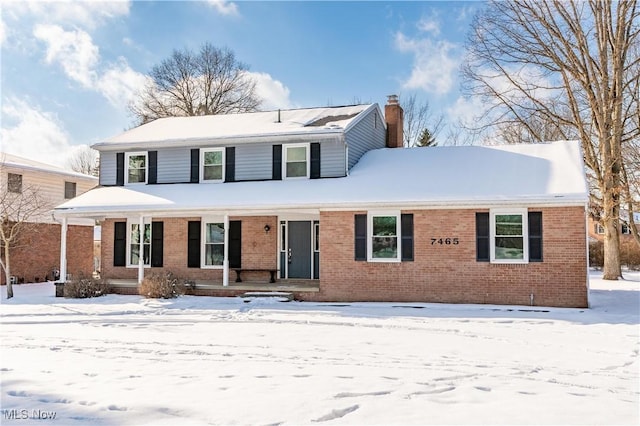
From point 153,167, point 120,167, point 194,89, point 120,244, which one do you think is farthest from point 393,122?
point 194,89

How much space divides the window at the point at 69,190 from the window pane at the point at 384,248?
54.0ft

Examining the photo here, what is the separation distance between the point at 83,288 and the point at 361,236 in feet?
28.8

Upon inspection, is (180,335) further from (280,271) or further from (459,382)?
(280,271)

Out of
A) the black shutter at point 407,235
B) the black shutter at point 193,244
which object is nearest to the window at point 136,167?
the black shutter at point 193,244

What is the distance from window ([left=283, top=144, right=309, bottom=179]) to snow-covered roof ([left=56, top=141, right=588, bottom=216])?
17.3 inches

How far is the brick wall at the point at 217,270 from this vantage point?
17.6 meters

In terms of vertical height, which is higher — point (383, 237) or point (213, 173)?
point (213, 173)

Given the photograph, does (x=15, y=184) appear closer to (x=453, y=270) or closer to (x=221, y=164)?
(x=221, y=164)

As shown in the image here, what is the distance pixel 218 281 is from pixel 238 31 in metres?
8.18

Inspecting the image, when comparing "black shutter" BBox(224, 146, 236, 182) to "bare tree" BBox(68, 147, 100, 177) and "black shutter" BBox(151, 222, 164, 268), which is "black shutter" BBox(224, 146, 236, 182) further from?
"bare tree" BBox(68, 147, 100, 177)

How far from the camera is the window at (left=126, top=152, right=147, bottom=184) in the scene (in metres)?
19.0

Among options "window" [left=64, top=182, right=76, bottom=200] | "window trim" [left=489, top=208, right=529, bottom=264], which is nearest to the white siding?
"window trim" [left=489, top=208, right=529, bottom=264]

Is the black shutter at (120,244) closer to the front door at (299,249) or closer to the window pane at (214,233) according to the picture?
the window pane at (214,233)

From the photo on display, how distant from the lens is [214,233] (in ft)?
59.3
